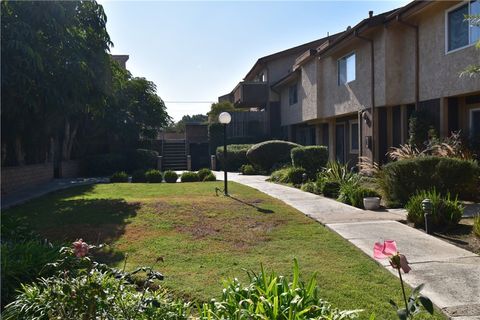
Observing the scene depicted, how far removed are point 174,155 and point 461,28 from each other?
71.9 ft

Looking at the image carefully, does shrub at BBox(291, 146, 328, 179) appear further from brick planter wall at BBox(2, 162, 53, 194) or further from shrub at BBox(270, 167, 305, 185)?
brick planter wall at BBox(2, 162, 53, 194)

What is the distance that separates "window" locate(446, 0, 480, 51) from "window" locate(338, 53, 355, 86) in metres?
5.46

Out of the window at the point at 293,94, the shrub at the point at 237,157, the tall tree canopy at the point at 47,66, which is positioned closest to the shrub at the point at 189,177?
the tall tree canopy at the point at 47,66

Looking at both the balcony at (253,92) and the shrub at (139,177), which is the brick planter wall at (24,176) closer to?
the shrub at (139,177)

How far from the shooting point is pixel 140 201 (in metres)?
11.6

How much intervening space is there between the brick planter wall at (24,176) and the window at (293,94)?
14.3 m

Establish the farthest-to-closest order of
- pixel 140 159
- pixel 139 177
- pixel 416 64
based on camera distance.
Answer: pixel 140 159 → pixel 139 177 → pixel 416 64

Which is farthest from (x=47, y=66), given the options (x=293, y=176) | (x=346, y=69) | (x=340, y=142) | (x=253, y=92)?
(x=253, y=92)

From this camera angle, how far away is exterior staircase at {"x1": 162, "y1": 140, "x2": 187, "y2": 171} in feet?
97.9

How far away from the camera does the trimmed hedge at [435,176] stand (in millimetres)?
9586

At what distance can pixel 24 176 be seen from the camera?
56.9 feet

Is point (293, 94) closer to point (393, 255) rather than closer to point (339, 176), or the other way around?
point (339, 176)

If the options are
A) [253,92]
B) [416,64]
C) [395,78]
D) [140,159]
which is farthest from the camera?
[253,92]

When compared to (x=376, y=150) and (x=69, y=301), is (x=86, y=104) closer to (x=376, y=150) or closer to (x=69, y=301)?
(x=376, y=150)
